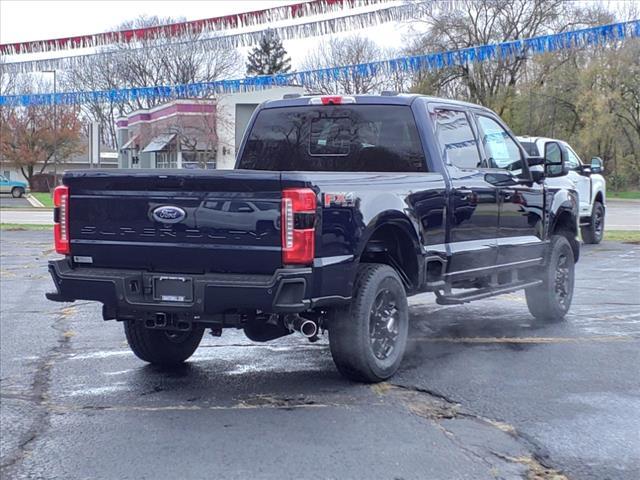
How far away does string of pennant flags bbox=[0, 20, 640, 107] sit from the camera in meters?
15.3

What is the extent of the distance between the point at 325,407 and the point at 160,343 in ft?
5.90

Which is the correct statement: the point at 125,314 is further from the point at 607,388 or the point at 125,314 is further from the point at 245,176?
the point at 607,388

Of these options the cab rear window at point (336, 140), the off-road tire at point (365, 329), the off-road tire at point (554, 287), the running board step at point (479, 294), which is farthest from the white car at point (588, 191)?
the off-road tire at point (365, 329)

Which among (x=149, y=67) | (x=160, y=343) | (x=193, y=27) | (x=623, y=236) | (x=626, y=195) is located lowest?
Answer: (x=626, y=195)

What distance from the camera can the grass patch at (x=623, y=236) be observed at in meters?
18.3

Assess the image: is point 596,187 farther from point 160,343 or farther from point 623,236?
point 160,343

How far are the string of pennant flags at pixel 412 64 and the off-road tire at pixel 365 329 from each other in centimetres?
967

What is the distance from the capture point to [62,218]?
20.6 feet

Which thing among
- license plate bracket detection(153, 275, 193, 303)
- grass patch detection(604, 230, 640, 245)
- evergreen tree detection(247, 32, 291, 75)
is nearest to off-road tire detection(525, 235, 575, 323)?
license plate bracket detection(153, 275, 193, 303)

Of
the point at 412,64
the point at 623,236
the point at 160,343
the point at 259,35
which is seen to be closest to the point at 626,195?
the point at 623,236

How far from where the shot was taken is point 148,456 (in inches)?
193

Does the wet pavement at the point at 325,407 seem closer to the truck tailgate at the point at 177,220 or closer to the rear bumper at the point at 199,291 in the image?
the rear bumper at the point at 199,291

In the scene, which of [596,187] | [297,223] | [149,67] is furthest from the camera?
[149,67]

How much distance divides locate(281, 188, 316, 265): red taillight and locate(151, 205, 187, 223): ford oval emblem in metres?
0.71
